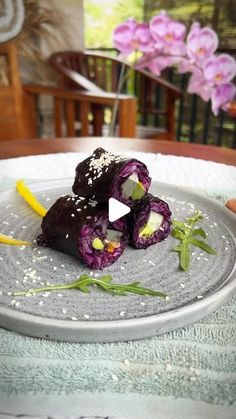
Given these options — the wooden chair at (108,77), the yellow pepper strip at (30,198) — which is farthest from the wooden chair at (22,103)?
the yellow pepper strip at (30,198)

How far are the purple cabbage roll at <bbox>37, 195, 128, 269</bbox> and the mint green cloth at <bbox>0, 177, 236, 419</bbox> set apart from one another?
6.2 inches

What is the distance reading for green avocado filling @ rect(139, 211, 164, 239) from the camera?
2.18 ft

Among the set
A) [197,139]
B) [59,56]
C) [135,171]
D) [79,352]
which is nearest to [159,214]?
[135,171]

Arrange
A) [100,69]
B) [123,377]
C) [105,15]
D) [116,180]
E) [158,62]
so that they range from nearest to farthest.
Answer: [123,377]
[116,180]
[158,62]
[100,69]
[105,15]

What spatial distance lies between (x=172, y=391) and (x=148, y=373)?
3cm

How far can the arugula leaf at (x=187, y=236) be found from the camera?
2.05 ft

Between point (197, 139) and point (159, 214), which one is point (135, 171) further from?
point (197, 139)

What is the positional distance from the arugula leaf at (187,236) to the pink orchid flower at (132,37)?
0.58m

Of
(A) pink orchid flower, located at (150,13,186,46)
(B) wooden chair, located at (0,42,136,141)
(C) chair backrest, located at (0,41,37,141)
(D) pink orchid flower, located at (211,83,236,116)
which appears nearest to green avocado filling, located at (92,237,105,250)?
(D) pink orchid flower, located at (211,83,236,116)

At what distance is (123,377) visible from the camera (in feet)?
1.41

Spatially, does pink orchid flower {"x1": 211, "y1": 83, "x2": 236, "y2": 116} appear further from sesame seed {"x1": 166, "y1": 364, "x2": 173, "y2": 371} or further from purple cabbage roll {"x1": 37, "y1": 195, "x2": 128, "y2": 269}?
sesame seed {"x1": 166, "y1": 364, "x2": 173, "y2": 371}

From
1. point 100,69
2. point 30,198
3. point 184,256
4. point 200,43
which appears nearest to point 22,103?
point 100,69

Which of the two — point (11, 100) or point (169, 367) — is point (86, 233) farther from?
point (11, 100)

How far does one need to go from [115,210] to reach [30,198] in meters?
0.29
